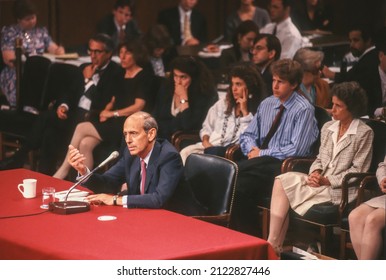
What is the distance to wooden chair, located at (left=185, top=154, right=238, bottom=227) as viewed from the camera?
4.40 m

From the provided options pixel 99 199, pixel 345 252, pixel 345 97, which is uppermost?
pixel 345 97

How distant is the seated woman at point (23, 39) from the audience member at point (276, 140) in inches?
111

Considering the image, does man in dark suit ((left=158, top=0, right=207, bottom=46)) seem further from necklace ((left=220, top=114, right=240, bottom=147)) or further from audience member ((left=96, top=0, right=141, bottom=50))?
necklace ((left=220, top=114, right=240, bottom=147))

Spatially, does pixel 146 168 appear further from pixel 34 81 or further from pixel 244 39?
pixel 244 39

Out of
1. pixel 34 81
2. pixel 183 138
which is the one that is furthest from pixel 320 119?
pixel 34 81

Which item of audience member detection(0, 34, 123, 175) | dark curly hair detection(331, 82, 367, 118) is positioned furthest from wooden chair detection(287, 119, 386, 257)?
audience member detection(0, 34, 123, 175)

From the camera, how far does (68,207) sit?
3.99 metres

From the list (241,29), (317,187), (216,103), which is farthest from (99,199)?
(241,29)

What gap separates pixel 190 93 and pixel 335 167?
1.56m

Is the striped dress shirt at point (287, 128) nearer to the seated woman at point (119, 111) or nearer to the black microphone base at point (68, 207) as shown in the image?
the seated woman at point (119, 111)

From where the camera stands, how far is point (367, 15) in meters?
9.10

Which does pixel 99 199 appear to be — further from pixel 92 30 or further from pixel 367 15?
pixel 92 30

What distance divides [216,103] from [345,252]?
1687mm

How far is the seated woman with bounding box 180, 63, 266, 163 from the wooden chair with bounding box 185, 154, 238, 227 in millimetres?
1074
